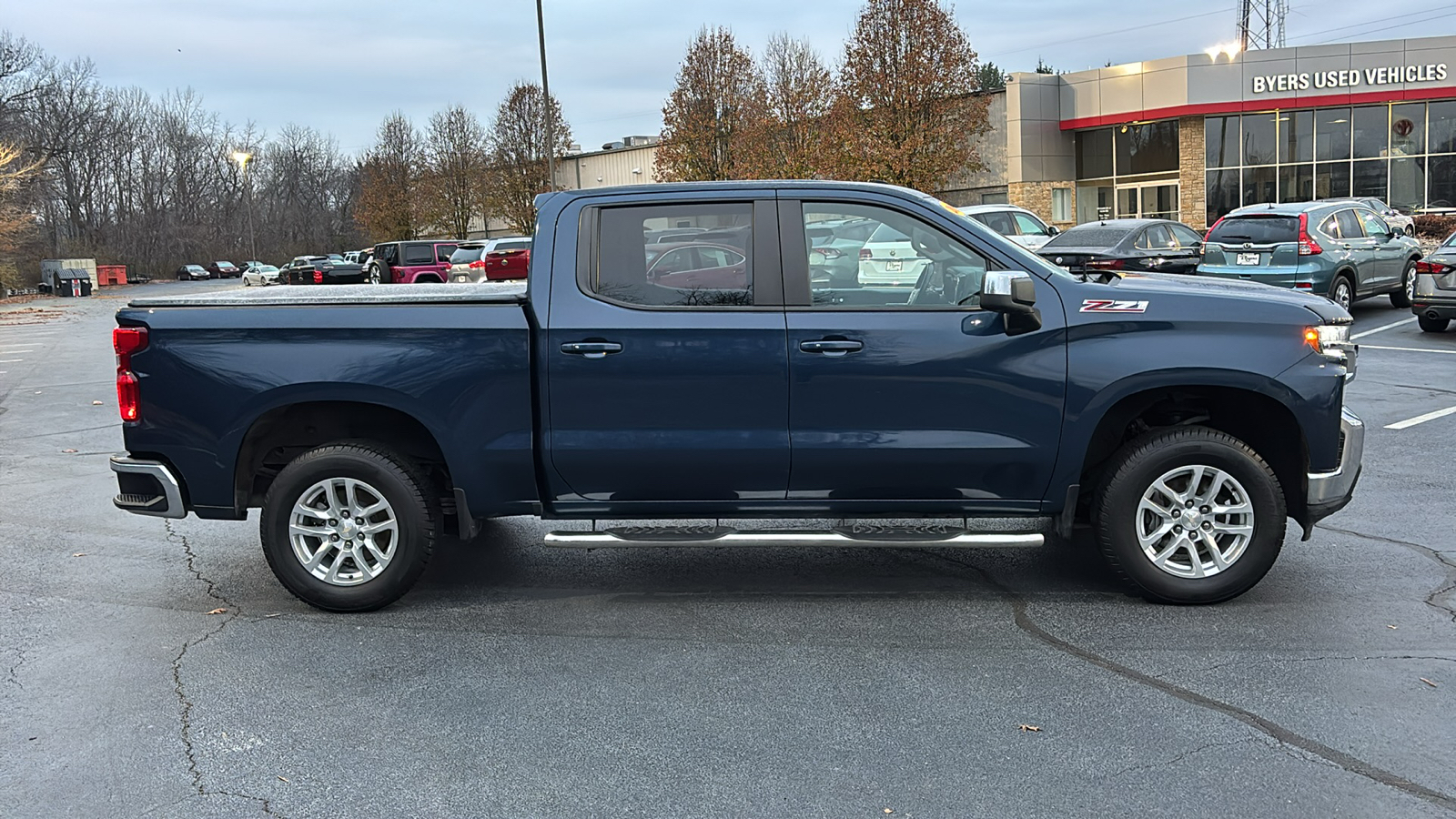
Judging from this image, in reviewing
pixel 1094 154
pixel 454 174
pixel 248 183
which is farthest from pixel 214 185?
pixel 1094 154

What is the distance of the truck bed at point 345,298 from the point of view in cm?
551

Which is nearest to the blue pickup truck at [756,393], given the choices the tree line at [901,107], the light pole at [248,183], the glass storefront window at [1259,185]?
the tree line at [901,107]

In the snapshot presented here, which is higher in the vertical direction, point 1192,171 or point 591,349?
point 1192,171

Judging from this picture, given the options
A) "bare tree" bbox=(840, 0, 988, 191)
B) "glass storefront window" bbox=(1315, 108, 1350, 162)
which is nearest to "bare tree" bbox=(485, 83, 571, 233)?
"bare tree" bbox=(840, 0, 988, 191)

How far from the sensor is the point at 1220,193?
41250 mm

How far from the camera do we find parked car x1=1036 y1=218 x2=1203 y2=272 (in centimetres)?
1747

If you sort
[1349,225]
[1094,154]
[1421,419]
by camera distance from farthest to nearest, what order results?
[1094,154] → [1349,225] → [1421,419]

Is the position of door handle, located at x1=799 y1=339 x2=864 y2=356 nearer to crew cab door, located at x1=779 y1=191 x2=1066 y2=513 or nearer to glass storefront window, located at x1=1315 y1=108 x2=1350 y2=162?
crew cab door, located at x1=779 y1=191 x2=1066 y2=513

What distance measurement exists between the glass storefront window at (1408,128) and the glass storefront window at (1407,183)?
1.06 ft

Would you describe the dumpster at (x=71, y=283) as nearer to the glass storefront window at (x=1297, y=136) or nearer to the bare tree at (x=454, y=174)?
the bare tree at (x=454, y=174)

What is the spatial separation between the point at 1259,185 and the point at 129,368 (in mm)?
41540

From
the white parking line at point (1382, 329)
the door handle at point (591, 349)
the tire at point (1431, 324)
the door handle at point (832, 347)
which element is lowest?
the white parking line at point (1382, 329)

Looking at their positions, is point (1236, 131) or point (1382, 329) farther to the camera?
point (1236, 131)

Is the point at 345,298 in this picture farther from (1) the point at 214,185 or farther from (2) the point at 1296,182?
(1) the point at 214,185
